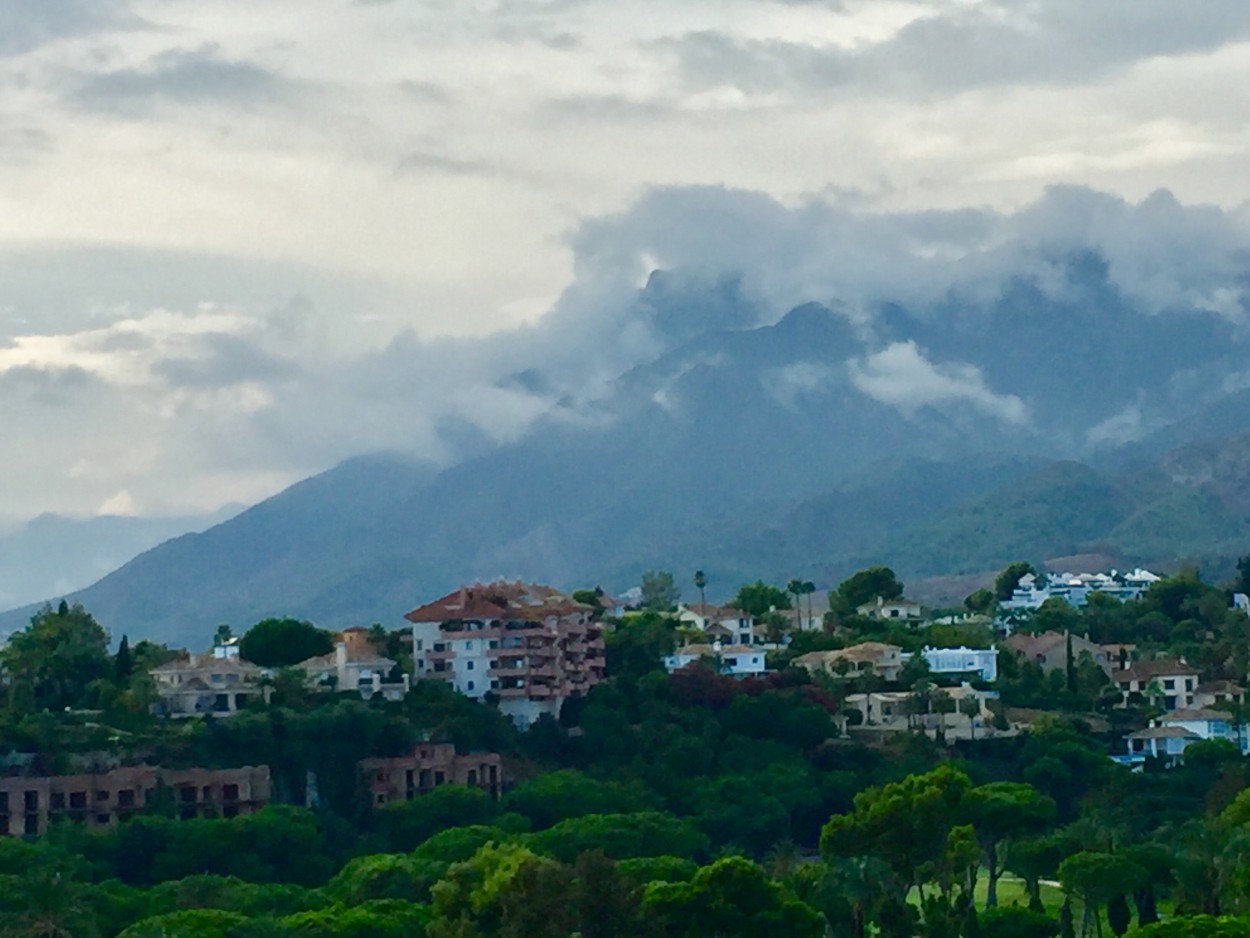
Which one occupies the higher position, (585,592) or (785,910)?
(585,592)

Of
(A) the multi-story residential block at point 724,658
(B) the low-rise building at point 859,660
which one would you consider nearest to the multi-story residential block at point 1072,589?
(B) the low-rise building at point 859,660

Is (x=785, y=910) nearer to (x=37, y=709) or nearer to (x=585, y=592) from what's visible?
(x=37, y=709)

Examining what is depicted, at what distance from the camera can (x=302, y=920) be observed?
77.8 m

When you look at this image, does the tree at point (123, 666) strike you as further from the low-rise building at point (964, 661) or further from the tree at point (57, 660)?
the low-rise building at point (964, 661)

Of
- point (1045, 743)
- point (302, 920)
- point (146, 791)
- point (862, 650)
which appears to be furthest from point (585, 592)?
point (302, 920)

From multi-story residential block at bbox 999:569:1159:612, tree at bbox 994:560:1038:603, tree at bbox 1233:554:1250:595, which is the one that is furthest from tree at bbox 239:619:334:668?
tree at bbox 994:560:1038:603

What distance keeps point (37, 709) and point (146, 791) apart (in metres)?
9.98

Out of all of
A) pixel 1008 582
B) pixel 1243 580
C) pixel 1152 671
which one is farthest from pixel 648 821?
pixel 1008 582

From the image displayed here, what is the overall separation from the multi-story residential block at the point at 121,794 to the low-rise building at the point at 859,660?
3617 cm

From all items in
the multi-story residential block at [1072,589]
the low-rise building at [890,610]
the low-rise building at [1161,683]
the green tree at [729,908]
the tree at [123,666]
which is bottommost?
the green tree at [729,908]

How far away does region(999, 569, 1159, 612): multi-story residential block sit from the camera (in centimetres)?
17675

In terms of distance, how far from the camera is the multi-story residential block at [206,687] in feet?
366

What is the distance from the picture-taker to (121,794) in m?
99.8

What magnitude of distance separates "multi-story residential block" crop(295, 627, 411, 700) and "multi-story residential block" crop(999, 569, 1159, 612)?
5945 centimetres
